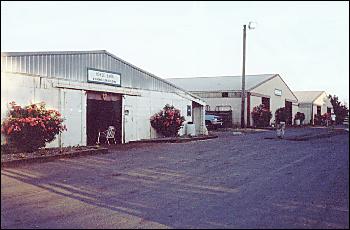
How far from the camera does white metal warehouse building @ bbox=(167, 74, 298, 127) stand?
4112 cm

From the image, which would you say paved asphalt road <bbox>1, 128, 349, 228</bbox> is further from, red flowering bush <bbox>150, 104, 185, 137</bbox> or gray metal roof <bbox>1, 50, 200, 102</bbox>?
red flowering bush <bbox>150, 104, 185, 137</bbox>

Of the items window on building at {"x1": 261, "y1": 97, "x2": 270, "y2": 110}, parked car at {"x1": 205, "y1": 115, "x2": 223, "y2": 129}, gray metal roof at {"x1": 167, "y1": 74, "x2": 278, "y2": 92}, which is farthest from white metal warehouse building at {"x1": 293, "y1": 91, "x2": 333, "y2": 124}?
parked car at {"x1": 205, "y1": 115, "x2": 223, "y2": 129}

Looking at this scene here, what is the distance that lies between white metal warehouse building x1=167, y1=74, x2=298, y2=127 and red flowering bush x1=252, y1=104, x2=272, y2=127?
426 millimetres

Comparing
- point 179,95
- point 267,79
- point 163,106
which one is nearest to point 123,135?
point 163,106

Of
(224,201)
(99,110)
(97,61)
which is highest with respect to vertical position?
(97,61)

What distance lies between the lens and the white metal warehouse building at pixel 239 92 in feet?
135

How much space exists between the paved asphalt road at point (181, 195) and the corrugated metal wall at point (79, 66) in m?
4.78

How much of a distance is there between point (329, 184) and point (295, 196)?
1.12 m

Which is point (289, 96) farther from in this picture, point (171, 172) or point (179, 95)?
point (171, 172)

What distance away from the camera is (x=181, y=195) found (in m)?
7.25

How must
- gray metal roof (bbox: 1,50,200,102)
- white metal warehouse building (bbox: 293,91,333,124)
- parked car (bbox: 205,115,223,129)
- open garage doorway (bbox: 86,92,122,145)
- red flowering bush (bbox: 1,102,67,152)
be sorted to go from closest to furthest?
1. red flowering bush (bbox: 1,102,67,152)
2. gray metal roof (bbox: 1,50,200,102)
3. open garage doorway (bbox: 86,92,122,145)
4. parked car (bbox: 205,115,223,129)
5. white metal warehouse building (bbox: 293,91,333,124)

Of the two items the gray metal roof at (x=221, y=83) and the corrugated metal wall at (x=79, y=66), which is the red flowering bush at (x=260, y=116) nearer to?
the gray metal roof at (x=221, y=83)

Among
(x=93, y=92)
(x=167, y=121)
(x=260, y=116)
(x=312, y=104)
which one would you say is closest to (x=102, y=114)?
(x=93, y=92)

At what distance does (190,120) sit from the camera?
2689 centimetres
